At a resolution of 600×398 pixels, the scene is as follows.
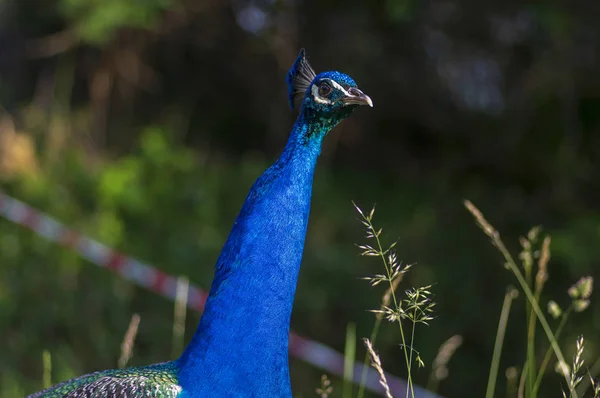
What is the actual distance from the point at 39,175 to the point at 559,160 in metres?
3.55

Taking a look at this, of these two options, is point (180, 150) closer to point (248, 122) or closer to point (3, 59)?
point (248, 122)

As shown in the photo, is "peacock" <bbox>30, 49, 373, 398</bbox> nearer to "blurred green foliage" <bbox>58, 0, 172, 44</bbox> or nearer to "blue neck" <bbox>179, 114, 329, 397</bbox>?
"blue neck" <bbox>179, 114, 329, 397</bbox>

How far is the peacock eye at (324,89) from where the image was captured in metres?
1.71

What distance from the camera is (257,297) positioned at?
165 centimetres

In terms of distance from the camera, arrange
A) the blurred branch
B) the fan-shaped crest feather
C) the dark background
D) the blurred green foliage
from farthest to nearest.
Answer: the blurred branch < the blurred green foliage < the dark background < the fan-shaped crest feather

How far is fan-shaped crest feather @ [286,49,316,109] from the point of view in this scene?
1877mm

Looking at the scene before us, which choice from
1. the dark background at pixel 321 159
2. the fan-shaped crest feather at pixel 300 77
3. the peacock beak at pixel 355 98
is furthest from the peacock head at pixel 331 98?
the dark background at pixel 321 159

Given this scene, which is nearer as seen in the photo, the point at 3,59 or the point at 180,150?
the point at 180,150

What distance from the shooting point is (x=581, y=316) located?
162 inches

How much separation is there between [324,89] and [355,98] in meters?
0.07

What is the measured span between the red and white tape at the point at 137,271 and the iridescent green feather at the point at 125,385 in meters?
1.82

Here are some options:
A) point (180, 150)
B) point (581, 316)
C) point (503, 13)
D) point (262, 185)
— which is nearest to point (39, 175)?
point (180, 150)

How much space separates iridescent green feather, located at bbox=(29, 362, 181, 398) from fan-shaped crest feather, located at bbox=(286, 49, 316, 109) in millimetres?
670

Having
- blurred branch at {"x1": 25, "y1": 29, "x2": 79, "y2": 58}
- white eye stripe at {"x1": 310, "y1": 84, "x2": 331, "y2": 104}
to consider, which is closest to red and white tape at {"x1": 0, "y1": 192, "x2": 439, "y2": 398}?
blurred branch at {"x1": 25, "y1": 29, "x2": 79, "y2": 58}
